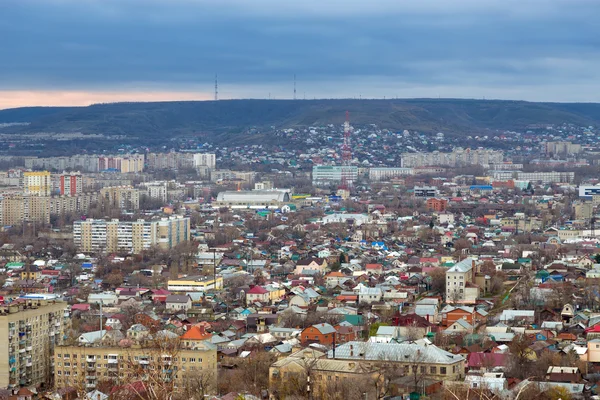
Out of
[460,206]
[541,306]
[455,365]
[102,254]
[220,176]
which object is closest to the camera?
[455,365]

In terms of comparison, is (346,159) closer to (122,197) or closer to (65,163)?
(65,163)

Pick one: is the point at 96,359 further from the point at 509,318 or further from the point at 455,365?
the point at 509,318

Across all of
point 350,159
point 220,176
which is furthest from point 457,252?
point 350,159

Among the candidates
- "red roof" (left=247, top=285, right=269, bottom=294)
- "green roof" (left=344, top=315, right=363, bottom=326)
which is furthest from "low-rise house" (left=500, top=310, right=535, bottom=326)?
"red roof" (left=247, top=285, right=269, bottom=294)

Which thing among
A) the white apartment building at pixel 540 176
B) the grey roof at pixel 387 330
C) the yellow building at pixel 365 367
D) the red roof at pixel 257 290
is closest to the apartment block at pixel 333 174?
the white apartment building at pixel 540 176

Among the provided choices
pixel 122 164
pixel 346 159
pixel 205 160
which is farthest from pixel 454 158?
pixel 122 164

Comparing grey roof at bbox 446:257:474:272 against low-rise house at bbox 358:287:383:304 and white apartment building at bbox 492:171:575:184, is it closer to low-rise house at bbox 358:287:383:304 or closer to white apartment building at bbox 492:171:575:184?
low-rise house at bbox 358:287:383:304

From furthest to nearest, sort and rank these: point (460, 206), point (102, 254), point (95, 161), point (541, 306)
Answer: point (95, 161)
point (460, 206)
point (102, 254)
point (541, 306)

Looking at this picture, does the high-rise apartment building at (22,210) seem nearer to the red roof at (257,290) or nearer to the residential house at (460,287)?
the red roof at (257,290)
